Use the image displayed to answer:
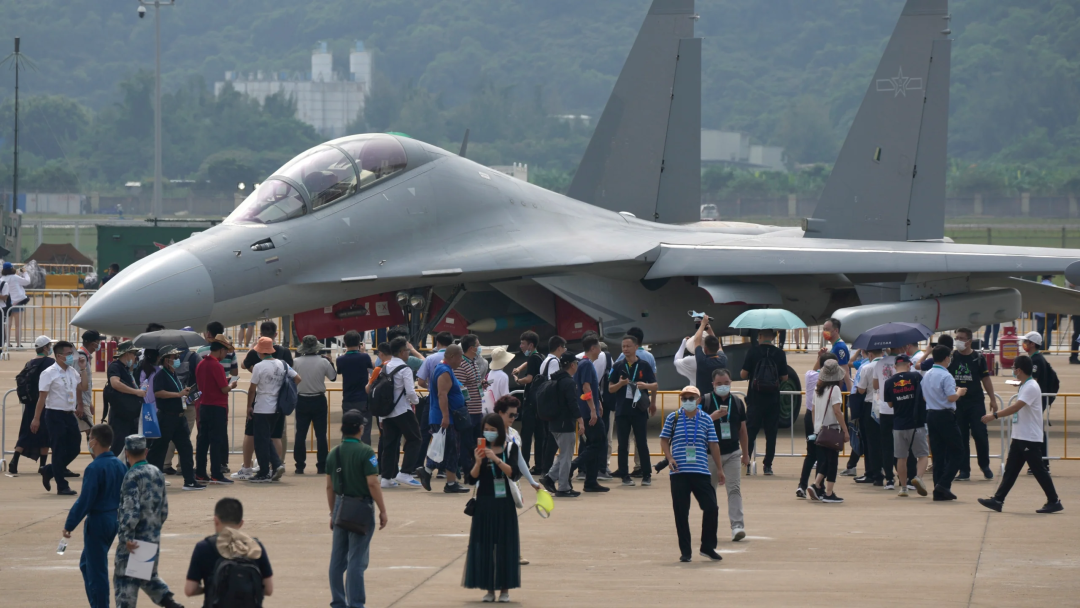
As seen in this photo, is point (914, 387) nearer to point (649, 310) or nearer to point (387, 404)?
point (387, 404)

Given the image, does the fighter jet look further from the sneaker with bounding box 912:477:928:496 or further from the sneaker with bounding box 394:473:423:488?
the sneaker with bounding box 912:477:928:496

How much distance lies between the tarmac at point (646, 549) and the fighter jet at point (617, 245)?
3284 mm

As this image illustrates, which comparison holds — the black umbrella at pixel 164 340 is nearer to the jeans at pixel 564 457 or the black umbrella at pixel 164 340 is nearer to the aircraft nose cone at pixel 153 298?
the aircraft nose cone at pixel 153 298

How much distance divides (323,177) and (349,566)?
8.43 m

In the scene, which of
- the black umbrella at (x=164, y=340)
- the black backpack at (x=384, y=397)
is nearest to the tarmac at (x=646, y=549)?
the black backpack at (x=384, y=397)

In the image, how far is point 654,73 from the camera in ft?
68.1

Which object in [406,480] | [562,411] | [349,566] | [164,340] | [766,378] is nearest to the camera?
[349,566]

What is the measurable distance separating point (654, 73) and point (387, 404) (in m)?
10.1

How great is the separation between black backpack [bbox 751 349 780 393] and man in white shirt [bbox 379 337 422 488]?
3.38 m

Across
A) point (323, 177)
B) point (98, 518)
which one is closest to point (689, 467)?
point (98, 518)

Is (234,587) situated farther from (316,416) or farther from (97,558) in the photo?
(316,416)

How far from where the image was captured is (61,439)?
479 inches

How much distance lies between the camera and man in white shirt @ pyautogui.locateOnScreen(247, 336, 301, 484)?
12797mm

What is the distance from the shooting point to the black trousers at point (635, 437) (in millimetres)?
12727
